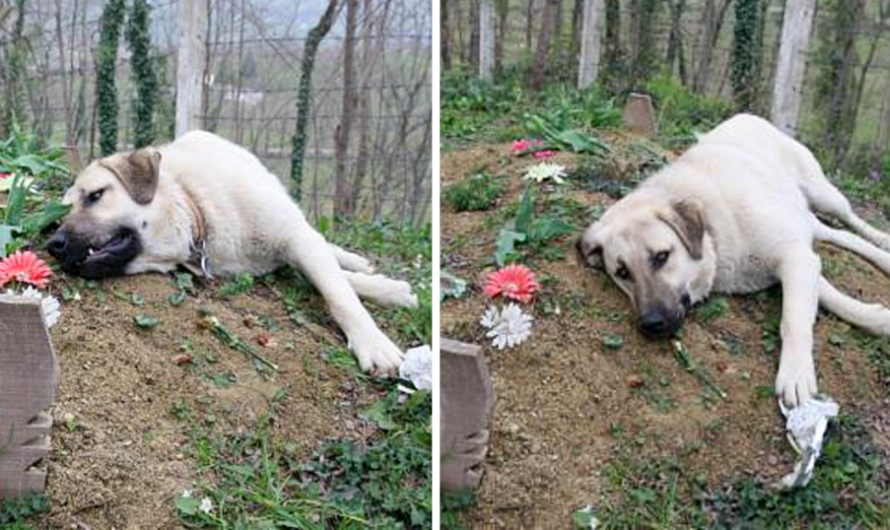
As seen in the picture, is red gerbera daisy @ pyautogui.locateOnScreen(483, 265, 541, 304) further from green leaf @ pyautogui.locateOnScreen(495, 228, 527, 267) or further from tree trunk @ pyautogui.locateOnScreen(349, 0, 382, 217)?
tree trunk @ pyautogui.locateOnScreen(349, 0, 382, 217)

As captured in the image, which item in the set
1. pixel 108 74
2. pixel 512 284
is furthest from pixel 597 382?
pixel 108 74

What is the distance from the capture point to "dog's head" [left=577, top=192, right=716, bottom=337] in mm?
1826

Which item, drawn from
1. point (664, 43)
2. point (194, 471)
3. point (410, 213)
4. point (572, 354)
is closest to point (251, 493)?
point (194, 471)

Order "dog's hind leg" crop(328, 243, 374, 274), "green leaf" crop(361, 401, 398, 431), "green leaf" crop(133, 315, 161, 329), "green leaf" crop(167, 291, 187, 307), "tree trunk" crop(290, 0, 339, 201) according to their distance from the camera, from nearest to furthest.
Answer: "green leaf" crop(361, 401, 398, 431)
"green leaf" crop(133, 315, 161, 329)
"green leaf" crop(167, 291, 187, 307)
"dog's hind leg" crop(328, 243, 374, 274)
"tree trunk" crop(290, 0, 339, 201)

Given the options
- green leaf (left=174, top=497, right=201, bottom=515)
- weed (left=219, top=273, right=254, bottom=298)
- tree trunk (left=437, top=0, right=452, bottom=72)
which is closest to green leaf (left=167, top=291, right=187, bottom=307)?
weed (left=219, top=273, right=254, bottom=298)

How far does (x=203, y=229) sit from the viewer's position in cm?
248

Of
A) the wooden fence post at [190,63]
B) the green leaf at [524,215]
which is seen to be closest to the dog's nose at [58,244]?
the wooden fence post at [190,63]

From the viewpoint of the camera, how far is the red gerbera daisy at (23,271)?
2203 mm

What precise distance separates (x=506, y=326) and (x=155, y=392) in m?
0.78

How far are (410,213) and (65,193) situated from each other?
1.13m

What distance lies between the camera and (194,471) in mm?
1896

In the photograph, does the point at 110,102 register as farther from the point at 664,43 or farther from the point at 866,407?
the point at 866,407

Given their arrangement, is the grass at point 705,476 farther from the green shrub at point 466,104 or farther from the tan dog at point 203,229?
the tan dog at point 203,229

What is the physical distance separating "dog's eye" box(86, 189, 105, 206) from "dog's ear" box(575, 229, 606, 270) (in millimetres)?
1167
